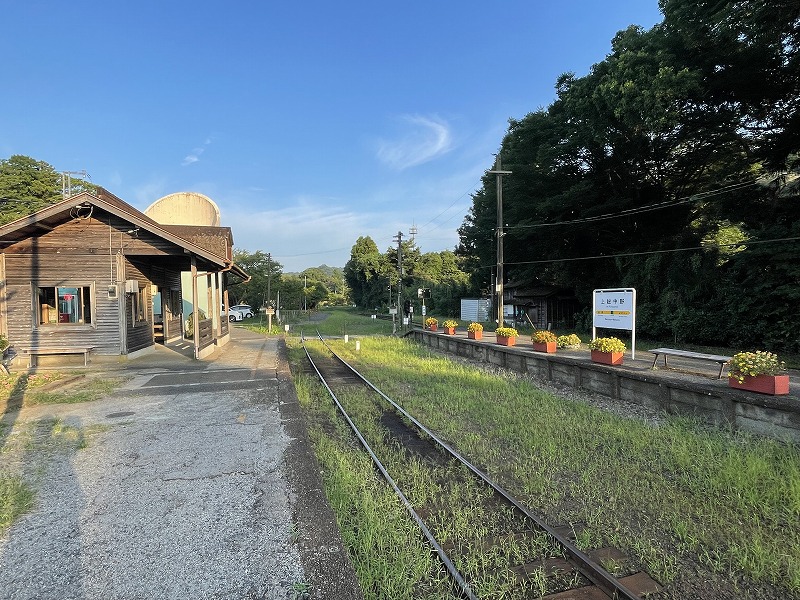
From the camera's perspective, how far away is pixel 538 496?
164 inches

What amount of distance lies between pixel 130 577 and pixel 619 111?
1696 centimetres

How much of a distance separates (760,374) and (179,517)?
756 centimetres

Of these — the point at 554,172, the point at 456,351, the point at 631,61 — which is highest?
the point at 631,61

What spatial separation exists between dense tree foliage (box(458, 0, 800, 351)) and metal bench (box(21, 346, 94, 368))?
1759 cm

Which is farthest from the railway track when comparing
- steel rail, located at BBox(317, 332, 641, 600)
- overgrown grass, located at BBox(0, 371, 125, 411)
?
overgrown grass, located at BBox(0, 371, 125, 411)

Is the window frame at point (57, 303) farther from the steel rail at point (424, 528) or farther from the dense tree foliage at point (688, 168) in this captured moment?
the dense tree foliage at point (688, 168)

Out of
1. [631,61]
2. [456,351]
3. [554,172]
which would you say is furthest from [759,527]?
[554,172]

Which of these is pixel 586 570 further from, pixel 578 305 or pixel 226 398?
pixel 578 305

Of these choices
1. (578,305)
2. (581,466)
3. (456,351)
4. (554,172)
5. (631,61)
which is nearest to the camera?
(581,466)

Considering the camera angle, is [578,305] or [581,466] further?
[578,305]

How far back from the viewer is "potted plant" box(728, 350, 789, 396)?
20.2 ft

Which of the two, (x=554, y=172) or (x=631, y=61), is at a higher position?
(x=631, y=61)

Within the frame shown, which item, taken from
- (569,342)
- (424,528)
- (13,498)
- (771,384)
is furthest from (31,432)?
(569,342)

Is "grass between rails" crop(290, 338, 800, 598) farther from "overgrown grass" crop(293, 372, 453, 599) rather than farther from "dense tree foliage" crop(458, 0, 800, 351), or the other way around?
"dense tree foliage" crop(458, 0, 800, 351)
